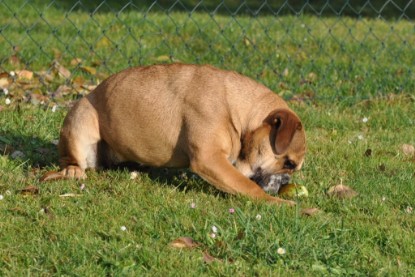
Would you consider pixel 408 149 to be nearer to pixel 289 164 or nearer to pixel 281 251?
pixel 289 164

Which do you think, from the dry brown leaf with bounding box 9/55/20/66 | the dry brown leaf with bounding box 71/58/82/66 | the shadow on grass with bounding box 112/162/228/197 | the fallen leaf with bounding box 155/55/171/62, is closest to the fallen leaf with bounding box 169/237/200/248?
the shadow on grass with bounding box 112/162/228/197

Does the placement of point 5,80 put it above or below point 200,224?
Answer: below

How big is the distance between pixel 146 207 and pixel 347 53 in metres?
4.75

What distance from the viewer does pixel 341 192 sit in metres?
5.18

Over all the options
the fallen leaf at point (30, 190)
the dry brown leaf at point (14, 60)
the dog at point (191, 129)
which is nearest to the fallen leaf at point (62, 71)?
the dry brown leaf at point (14, 60)

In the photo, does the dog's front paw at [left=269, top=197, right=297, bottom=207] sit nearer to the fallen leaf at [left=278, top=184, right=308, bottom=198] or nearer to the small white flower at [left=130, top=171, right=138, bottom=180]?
the fallen leaf at [left=278, top=184, right=308, bottom=198]

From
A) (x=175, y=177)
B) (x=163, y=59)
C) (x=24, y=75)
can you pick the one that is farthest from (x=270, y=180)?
(x=163, y=59)

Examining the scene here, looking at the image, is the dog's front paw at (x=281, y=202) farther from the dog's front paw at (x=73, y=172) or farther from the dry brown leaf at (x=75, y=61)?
the dry brown leaf at (x=75, y=61)

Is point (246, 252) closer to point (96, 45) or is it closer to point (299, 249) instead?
point (299, 249)

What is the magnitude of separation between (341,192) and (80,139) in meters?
1.64

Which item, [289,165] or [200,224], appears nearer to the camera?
[200,224]

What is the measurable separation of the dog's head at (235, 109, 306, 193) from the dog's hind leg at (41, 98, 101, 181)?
0.96 meters

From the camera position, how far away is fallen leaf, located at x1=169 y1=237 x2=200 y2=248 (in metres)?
4.23

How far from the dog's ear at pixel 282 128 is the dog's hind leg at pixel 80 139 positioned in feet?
3.72
